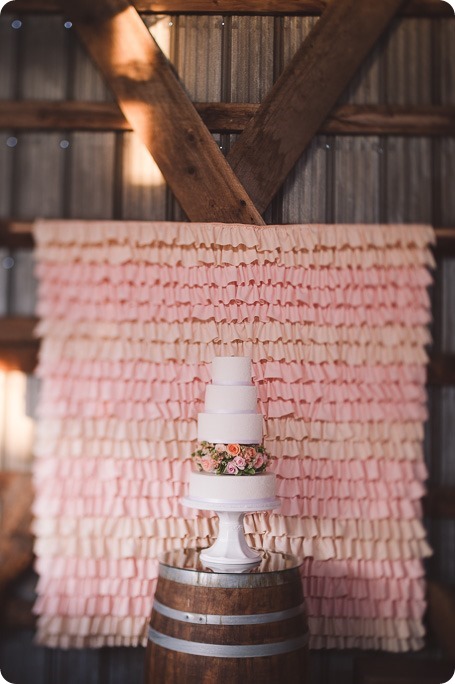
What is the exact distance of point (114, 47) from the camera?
3.89 metres

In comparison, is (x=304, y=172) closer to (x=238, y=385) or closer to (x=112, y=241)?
(x=112, y=241)

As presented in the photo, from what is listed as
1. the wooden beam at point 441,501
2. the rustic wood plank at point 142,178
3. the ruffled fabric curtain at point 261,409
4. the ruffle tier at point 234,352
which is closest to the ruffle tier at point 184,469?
the ruffled fabric curtain at point 261,409

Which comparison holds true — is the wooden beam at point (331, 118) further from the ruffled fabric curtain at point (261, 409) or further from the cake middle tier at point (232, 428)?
the cake middle tier at point (232, 428)

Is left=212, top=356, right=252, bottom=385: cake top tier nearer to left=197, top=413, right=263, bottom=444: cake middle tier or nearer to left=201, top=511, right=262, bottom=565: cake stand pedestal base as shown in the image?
left=197, top=413, right=263, bottom=444: cake middle tier

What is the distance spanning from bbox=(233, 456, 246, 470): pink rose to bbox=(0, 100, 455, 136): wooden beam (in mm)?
1775

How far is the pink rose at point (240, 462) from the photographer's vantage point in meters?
3.16

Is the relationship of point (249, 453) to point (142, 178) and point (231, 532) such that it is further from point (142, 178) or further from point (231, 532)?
point (142, 178)

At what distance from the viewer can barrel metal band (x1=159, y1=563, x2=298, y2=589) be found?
117 inches

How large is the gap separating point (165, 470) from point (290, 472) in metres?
0.63

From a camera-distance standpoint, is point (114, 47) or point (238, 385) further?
point (114, 47)

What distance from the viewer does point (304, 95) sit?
152 inches

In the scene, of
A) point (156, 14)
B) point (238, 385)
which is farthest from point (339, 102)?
point (238, 385)

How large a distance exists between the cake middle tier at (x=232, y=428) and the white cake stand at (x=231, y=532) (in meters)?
0.26

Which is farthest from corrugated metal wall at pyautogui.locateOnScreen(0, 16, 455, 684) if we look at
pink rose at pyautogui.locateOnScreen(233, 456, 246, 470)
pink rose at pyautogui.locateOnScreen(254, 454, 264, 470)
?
pink rose at pyautogui.locateOnScreen(233, 456, 246, 470)
